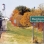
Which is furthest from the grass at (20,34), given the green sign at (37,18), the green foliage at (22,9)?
the green foliage at (22,9)

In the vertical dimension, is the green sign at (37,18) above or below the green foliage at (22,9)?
below

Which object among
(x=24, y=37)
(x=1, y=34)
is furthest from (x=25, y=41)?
(x=1, y=34)

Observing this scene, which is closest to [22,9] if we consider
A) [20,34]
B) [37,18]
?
[37,18]

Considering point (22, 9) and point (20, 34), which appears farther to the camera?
point (22, 9)

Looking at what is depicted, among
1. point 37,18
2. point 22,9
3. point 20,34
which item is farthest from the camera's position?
point 22,9

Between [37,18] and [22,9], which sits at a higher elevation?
[22,9]

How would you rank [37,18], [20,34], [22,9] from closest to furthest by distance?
[37,18]
[20,34]
[22,9]

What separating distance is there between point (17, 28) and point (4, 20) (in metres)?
0.53

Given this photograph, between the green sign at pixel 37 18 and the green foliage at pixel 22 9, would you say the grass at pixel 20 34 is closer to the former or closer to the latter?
the green sign at pixel 37 18

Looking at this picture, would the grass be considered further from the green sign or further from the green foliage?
the green foliage

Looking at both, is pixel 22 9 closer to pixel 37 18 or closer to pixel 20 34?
pixel 37 18

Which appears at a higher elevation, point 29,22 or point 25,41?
point 29,22

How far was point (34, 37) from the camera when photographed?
10.1 meters

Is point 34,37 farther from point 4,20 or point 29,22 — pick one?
point 4,20
